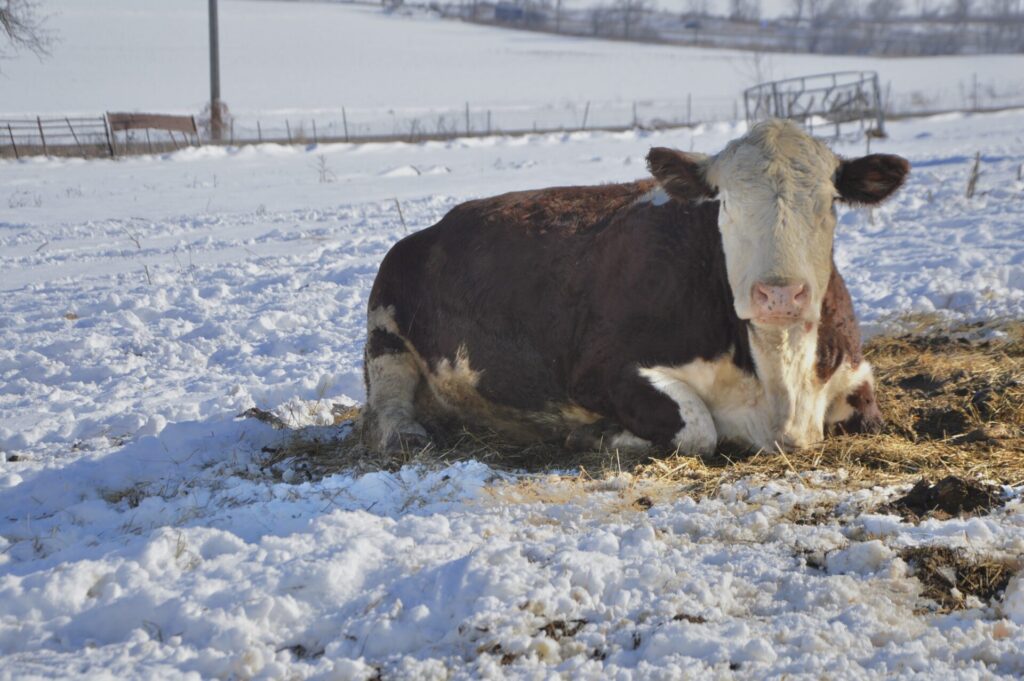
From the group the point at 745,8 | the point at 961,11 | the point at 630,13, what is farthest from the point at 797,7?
the point at 630,13

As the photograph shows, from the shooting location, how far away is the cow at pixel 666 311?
5363 millimetres

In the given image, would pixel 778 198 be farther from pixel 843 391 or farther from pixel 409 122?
pixel 409 122

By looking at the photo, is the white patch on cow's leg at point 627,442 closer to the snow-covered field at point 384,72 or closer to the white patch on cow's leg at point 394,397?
the white patch on cow's leg at point 394,397

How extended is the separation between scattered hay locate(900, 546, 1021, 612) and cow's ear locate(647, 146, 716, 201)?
2.49 m

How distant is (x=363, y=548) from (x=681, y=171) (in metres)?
2.75

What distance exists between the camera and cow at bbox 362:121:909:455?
5363 millimetres

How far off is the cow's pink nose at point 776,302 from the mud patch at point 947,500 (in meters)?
0.98

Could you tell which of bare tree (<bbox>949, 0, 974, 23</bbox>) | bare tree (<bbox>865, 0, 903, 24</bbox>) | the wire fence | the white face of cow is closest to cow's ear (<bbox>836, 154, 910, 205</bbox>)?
the white face of cow

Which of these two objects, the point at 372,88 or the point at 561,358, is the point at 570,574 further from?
the point at 372,88

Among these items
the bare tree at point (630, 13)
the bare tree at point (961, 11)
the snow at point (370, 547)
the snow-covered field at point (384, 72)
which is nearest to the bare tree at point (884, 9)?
the bare tree at point (961, 11)

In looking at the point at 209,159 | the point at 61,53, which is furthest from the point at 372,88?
the point at 209,159

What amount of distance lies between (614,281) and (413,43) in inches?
3515

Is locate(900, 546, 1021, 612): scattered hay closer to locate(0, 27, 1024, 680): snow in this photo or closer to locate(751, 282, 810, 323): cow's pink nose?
locate(0, 27, 1024, 680): snow

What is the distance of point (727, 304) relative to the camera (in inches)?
223
